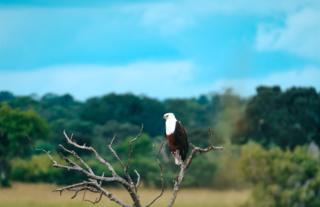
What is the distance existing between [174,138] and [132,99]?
62.0 meters

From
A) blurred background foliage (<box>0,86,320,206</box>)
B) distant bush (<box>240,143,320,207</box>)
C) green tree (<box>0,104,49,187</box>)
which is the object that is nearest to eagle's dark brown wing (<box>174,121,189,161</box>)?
blurred background foliage (<box>0,86,320,206</box>)

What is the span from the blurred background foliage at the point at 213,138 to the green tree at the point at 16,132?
0.05m

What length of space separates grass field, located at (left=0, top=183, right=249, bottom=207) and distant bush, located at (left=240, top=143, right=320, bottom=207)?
1078 mm

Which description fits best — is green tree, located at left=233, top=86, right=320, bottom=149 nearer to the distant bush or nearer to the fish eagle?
the distant bush

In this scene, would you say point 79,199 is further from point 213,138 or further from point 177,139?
point 177,139

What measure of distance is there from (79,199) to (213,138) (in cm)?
673

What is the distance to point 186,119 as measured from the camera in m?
73.4

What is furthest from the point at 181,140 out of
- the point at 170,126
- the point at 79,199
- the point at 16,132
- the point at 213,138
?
the point at 16,132

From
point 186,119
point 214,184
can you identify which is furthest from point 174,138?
point 186,119

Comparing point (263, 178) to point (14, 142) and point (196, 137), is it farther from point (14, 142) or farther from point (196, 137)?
point (14, 142)

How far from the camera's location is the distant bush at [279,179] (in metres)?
46.3

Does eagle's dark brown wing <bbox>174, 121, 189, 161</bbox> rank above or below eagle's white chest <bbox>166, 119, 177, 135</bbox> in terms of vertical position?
below

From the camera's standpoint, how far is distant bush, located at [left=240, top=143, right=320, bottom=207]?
46.3m

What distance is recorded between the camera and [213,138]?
126 ft
